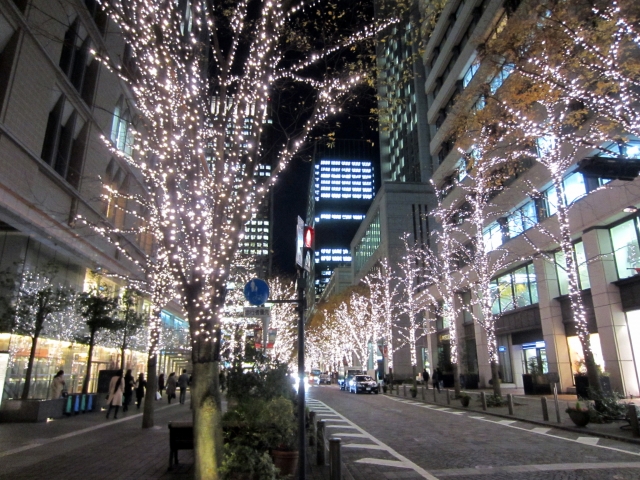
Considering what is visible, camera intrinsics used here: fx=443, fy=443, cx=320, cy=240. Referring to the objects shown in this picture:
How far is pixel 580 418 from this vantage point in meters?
13.3

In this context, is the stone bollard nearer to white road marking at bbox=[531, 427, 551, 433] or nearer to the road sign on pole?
white road marking at bbox=[531, 427, 551, 433]

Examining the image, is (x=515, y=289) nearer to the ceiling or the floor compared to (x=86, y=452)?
nearer to the ceiling

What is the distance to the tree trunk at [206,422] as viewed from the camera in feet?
18.2

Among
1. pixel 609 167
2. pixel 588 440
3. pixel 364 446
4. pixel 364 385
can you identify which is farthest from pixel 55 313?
pixel 364 385

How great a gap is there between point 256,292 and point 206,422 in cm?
251

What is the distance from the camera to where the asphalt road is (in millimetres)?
8164

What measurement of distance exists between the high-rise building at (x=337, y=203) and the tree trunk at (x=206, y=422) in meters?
177

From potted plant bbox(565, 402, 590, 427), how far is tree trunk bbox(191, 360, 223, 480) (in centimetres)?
1214

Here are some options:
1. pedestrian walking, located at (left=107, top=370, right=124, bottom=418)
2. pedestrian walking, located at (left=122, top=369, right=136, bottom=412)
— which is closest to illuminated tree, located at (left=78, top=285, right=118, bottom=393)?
pedestrian walking, located at (left=122, top=369, right=136, bottom=412)

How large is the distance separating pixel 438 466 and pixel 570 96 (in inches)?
359

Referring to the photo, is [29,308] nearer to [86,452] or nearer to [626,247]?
[86,452]

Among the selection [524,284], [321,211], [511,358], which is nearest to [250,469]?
[524,284]

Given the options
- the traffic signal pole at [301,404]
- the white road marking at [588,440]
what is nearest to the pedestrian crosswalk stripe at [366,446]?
the white road marking at [588,440]

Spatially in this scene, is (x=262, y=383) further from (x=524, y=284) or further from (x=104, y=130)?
(x=524, y=284)
